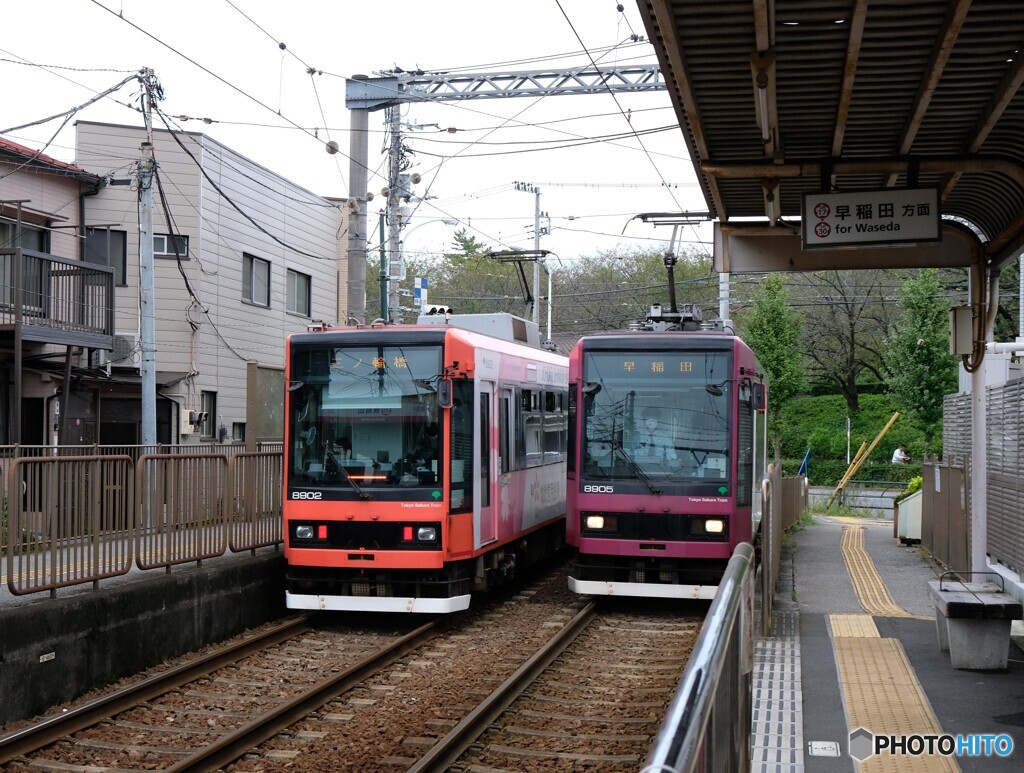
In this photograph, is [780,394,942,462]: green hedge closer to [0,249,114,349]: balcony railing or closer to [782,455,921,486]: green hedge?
[782,455,921,486]: green hedge

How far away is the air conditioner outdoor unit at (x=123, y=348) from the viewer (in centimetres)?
2219

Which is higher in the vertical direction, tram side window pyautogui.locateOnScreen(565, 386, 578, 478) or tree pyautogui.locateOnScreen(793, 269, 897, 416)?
tree pyautogui.locateOnScreen(793, 269, 897, 416)

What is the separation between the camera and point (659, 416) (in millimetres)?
13906

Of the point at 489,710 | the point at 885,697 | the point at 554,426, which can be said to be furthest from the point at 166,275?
the point at 885,697

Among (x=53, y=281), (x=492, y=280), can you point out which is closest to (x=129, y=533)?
(x=53, y=281)

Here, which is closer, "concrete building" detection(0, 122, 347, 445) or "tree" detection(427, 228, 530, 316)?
"concrete building" detection(0, 122, 347, 445)

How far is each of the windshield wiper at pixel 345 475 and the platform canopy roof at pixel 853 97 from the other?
471 cm

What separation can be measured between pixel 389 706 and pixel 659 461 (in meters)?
5.53

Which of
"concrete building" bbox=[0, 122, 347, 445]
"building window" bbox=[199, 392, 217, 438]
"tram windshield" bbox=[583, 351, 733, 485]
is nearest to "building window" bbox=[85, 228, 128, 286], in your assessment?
"concrete building" bbox=[0, 122, 347, 445]

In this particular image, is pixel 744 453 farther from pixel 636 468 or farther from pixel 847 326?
pixel 847 326

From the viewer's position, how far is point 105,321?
20656 millimetres

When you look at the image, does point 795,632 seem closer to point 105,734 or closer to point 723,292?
point 105,734

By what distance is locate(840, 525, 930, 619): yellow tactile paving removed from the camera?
13578 mm

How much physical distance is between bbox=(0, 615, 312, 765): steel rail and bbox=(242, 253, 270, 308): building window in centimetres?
1465
